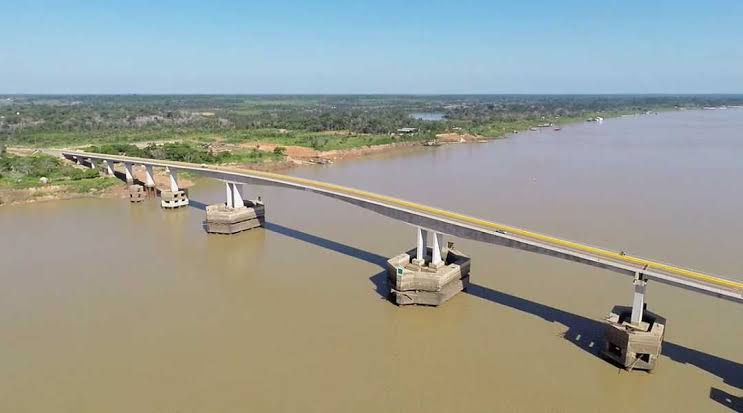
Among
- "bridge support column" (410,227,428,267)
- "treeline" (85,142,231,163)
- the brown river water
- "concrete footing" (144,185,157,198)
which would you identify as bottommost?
the brown river water

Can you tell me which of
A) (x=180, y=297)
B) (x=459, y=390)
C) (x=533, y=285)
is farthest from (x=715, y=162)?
(x=180, y=297)

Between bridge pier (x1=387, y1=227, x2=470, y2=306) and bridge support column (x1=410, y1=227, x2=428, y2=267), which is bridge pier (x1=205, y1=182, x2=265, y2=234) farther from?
bridge support column (x1=410, y1=227, x2=428, y2=267)

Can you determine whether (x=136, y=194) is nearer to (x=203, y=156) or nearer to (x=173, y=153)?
(x=173, y=153)

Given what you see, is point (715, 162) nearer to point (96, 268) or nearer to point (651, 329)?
point (651, 329)

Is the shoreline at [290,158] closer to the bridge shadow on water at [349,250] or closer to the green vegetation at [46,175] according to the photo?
the green vegetation at [46,175]

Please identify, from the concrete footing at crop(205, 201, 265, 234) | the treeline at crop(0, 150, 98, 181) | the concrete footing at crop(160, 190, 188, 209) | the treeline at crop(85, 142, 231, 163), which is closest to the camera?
the concrete footing at crop(205, 201, 265, 234)

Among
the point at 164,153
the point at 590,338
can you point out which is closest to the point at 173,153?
the point at 164,153

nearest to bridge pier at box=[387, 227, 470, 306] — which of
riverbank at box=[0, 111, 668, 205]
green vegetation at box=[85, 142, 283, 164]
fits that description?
riverbank at box=[0, 111, 668, 205]
